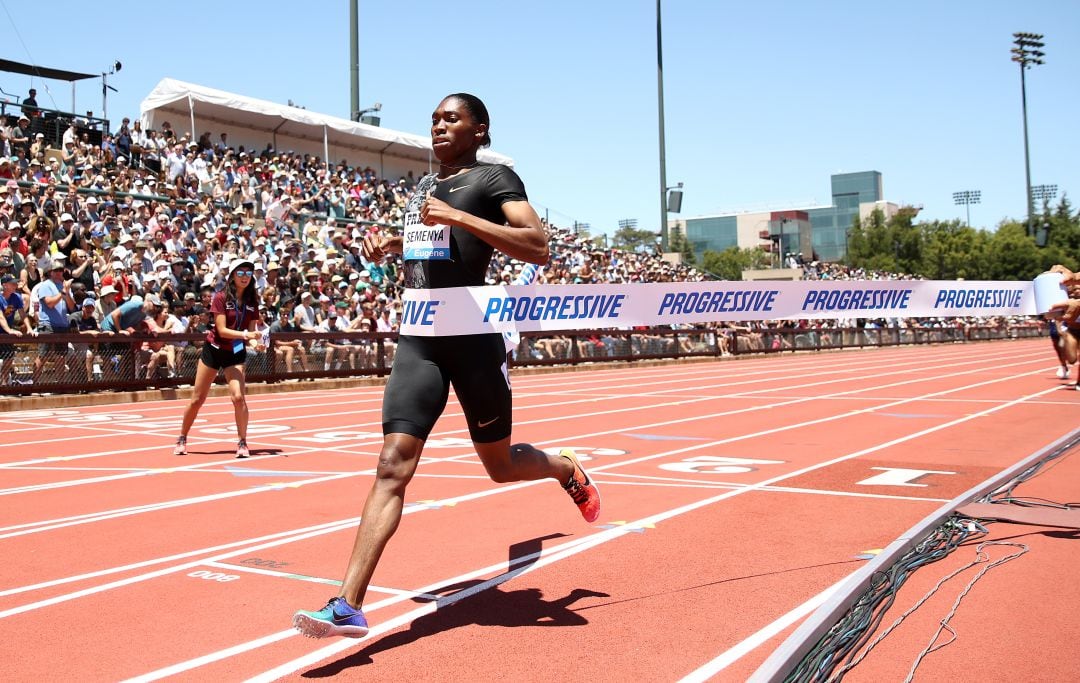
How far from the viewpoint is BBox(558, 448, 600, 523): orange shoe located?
552cm

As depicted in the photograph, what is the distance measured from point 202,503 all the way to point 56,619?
3.07m

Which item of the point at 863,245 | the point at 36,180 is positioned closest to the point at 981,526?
the point at 36,180

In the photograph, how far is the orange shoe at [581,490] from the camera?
217 inches

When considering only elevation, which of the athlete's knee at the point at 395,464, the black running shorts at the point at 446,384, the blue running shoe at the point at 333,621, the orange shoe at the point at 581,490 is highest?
the black running shorts at the point at 446,384

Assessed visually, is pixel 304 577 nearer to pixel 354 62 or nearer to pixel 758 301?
pixel 758 301

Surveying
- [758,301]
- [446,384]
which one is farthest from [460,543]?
[758,301]

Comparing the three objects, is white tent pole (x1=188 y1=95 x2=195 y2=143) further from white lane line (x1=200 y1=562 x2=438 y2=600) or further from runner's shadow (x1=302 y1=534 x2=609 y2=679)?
runner's shadow (x1=302 y1=534 x2=609 y2=679)

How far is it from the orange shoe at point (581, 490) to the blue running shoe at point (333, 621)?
5.55 feet

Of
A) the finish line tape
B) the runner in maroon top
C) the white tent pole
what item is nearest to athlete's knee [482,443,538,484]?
the finish line tape

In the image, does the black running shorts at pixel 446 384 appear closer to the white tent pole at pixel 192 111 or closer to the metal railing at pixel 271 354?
the metal railing at pixel 271 354

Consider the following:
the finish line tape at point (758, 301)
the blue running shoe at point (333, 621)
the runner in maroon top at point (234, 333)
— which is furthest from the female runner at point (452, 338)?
the runner in maroon top at point (234, 333)

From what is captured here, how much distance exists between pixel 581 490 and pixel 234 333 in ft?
18.9

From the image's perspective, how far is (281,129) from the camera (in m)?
34.0

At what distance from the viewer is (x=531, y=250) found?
446cm
